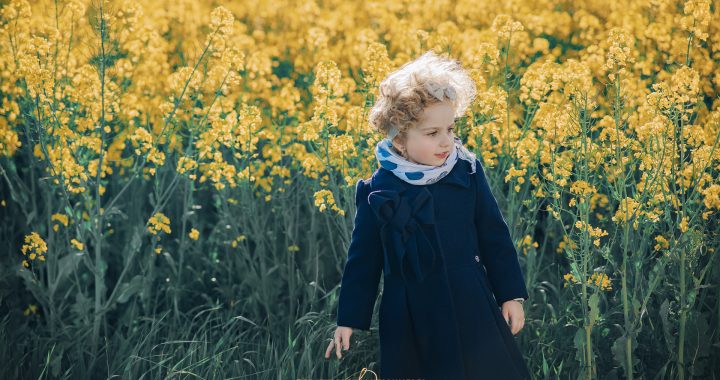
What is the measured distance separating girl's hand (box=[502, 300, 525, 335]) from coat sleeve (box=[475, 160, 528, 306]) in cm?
3

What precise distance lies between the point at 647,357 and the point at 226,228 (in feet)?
6.77

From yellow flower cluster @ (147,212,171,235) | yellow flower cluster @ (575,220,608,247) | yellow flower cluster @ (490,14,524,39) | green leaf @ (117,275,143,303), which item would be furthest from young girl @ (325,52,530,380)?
green leaf @ (117,275,143,303)

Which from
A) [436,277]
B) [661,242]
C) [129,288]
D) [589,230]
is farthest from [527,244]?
[129,288]

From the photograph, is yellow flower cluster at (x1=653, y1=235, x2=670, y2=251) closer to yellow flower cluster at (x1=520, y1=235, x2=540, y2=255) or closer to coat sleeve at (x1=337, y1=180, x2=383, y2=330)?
yellow flower cluster at (x1=520, y1=235, x2=540, y2=255)

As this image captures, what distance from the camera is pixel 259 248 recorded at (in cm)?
396

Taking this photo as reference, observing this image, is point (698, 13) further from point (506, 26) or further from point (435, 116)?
point (435, 116)

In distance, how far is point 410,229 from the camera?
2.63m

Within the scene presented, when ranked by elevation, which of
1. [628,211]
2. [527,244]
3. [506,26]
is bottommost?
[527,244]

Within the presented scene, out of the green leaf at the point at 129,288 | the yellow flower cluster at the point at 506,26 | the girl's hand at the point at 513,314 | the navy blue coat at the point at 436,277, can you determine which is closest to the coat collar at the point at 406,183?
the navy blue coat at the point at 436,277

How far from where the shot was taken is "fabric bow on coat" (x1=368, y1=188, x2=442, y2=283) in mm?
2621

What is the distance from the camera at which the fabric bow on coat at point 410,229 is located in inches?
103

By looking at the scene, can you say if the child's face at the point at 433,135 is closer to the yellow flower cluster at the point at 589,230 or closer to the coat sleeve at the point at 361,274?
the coat sleeve at the point at 361,274

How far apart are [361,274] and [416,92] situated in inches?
22.8

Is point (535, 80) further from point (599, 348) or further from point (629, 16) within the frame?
point (629, 16)
